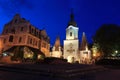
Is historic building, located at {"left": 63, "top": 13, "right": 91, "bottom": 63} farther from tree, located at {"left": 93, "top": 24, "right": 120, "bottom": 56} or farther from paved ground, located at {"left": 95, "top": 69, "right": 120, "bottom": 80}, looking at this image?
paved ground, located at {"left": 95, "top": 69, "right": 120, "bottom": 80}

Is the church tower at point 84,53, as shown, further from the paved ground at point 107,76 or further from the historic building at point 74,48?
the paved ground at point 107,76

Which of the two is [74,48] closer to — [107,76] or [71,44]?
[71,44]

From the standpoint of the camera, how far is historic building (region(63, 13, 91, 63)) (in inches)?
2138

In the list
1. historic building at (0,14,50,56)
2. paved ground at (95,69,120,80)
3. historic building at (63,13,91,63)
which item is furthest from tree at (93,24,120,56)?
paved ground at (95,69,120,80)

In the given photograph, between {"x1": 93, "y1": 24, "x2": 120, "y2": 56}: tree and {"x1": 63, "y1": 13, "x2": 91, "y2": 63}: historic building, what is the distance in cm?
1219

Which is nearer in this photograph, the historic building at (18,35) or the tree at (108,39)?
the tree at (108,39)

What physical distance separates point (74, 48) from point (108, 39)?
1959cm

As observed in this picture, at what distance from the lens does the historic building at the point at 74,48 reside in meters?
54.3

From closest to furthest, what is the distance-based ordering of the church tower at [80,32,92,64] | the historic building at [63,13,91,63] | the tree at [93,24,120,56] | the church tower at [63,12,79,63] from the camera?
the tree at [93,24,120,56] < the church tower at [80,32,92,64] < the historic building at [63,13,91,63] < the church tower at [63,12,79,63]

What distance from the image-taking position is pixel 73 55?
184ft

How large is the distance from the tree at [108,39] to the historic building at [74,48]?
40.0 feet

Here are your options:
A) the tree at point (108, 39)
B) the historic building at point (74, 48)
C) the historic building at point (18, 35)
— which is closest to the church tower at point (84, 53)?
the historic building at point (74, 48)

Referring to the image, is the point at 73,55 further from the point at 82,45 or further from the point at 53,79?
the point at 53,79

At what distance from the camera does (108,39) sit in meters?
38.9
